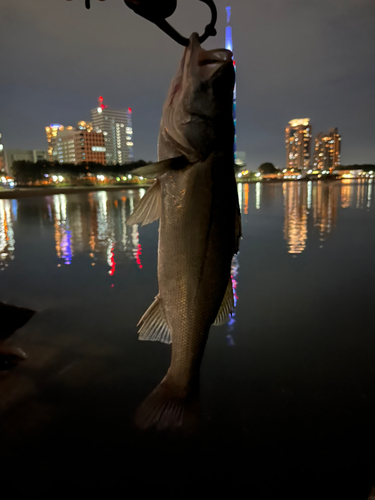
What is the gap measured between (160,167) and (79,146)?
171 m

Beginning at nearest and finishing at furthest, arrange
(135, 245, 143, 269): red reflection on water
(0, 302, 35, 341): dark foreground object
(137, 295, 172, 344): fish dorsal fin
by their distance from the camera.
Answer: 1. (137, 295, 172, 344): fish dorsal fin
2. (0, 302, 35, 341): dark foreground object
3. (135, 245, 143, 269): red reflection on water

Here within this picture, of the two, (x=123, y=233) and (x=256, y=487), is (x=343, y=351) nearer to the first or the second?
(x=256, y=487)

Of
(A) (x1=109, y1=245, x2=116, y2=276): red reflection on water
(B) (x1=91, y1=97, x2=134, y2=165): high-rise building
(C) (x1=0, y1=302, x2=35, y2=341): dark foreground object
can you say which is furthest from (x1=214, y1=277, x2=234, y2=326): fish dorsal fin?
(B) (x1=91, y1=97, x2=134, y2=165): high-rise building

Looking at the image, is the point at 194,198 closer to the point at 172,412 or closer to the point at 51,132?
the point at 172,412

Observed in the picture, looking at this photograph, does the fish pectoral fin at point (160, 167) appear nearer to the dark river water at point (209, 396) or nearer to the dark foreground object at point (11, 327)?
the dark river water at point (209, 396)

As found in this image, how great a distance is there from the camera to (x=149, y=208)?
2025 mm

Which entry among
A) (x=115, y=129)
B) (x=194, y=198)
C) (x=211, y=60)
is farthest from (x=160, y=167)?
(x=115, y=129)

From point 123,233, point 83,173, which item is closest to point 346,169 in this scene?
point 83,173

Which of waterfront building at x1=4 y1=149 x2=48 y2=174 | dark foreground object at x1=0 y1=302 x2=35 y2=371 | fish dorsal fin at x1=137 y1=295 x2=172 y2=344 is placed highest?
waterfront building at x1=4 y1=149 x2=48 y2=174

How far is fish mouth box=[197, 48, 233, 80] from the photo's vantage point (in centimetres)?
188

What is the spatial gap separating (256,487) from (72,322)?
13.3 ft

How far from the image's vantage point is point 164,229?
1973mm

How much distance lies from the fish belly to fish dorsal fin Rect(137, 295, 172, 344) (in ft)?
0.18

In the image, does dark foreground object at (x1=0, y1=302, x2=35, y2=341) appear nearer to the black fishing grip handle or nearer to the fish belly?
the fish belly
